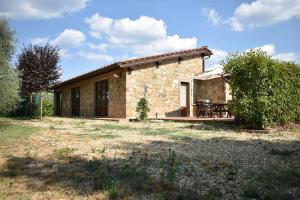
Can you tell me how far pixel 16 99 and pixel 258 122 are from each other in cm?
958

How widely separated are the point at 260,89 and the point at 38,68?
19.4 meters

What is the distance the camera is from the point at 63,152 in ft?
23.6

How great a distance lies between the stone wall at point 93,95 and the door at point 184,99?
4.00m

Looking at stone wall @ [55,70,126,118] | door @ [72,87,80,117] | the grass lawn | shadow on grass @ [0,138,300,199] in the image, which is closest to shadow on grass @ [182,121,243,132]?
the grass lawn

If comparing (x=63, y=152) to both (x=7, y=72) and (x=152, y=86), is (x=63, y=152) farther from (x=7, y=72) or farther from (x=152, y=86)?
(x=152, y=86)

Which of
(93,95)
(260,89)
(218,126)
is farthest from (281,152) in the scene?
(93,95)

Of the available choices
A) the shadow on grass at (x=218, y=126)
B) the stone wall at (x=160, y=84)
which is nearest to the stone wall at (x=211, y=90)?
the stone wall at (x=160, y=84)

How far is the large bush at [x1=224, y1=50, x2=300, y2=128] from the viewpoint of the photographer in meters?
11.2

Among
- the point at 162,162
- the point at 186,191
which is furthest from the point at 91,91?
the point at 186,191

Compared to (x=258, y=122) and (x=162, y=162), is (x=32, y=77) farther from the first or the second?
(x=162, y=162)

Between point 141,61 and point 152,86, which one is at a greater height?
point 141,61

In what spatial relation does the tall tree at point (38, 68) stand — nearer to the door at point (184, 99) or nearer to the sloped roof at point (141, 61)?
the sloped roof at point (141, 61)

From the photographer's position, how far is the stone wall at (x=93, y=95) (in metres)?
17.4

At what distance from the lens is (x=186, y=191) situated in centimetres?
477
